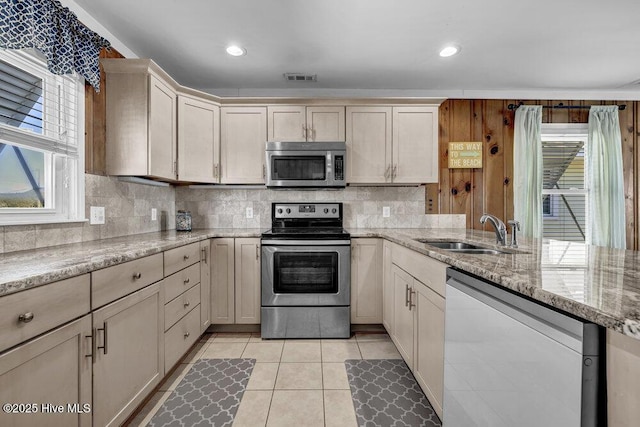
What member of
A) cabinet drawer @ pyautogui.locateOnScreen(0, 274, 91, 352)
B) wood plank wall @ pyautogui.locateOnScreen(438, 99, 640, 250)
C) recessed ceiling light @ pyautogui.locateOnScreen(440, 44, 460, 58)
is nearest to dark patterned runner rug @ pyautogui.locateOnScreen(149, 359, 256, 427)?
cabinet drawer @ pyautogui.locateOnScreen(0, 274, 91, 352)

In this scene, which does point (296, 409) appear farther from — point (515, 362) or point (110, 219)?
point (110, 219)

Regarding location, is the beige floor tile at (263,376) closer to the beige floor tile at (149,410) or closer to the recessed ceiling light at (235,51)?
the beige floor tile at (149,410)

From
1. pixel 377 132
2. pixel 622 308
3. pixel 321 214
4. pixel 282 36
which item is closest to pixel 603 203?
pixel 377 132

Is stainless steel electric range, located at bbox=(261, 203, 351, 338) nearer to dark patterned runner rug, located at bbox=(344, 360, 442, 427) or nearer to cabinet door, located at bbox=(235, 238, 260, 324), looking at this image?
cabinet door, located at bbox=(235, 238, 260, 324)

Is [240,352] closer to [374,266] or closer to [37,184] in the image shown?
[374,266]

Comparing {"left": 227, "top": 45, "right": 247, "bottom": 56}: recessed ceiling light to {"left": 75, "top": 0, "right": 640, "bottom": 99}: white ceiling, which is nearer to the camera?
{"left": 75, "top": 0, "right": 640, "bottom": 99}: white ceiling

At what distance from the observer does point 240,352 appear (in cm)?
226

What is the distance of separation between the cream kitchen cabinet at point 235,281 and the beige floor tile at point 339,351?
0.68 metres

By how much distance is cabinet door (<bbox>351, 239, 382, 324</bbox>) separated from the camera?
2578mm

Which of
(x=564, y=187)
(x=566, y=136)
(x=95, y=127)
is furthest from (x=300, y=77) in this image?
(x=564, y=187)

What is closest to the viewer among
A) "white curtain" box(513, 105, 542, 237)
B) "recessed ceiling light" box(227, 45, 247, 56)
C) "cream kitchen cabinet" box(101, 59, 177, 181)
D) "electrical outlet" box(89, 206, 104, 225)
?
"electrical outlet" box(89, 206, 104, 225)

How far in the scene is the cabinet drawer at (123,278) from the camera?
119 cm

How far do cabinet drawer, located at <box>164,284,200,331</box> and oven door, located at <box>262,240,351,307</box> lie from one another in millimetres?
545

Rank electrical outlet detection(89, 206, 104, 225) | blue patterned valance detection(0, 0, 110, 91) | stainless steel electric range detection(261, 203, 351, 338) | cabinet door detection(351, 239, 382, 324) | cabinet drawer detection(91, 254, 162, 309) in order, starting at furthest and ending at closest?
cabinet door detection(351, 239, 382, 324) < stainless steel electric range detection(261, 203, 351, 338) < electrical outlet detection(89, 206, 104, 225) < blue patterned valance detection(0, 0, 110, 91) < cabinet drawer detection(91, 254, 162, 309)
